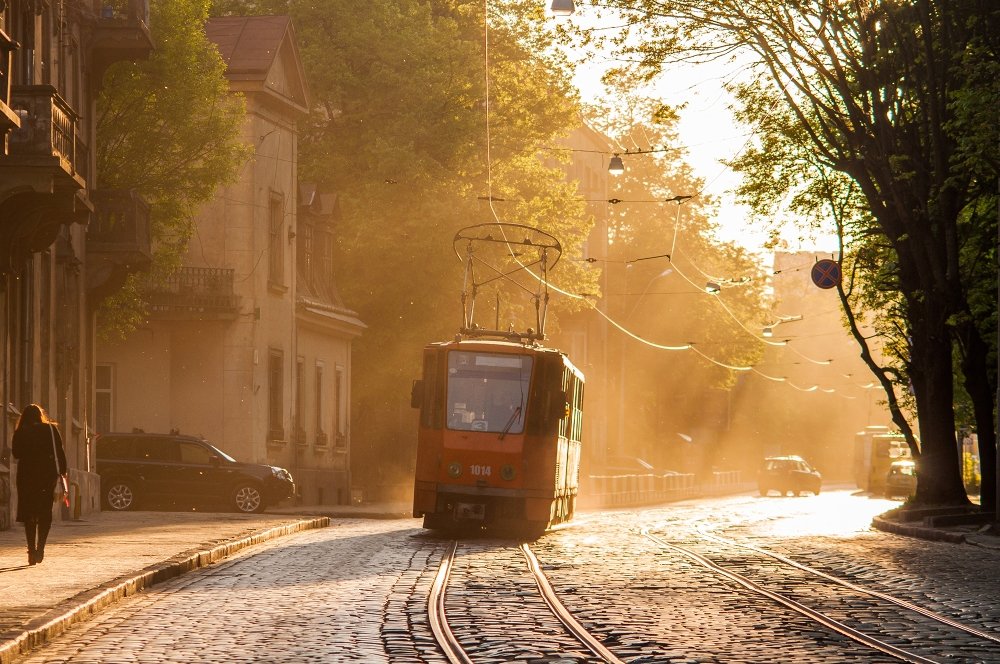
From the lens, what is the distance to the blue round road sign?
35.7 meters

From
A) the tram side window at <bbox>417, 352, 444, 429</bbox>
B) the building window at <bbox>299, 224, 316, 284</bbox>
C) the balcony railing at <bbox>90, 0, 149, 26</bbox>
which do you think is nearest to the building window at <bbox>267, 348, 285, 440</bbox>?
the building window at <bbox>299, 224, 316, 284</bbox>

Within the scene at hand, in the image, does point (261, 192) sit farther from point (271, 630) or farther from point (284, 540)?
point (271, 630)

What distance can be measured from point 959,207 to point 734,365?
48.3 m

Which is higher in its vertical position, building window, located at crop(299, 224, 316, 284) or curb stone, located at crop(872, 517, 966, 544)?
building window, located at crop(299, 224, 316, 284)

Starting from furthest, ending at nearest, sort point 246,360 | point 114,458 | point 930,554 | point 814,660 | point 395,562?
point 246,360
point 114,458
point 930,554
point 395,562
point 814,660

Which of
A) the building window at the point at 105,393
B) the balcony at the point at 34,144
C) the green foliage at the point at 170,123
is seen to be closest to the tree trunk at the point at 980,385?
the green foliage at the point at 170,123

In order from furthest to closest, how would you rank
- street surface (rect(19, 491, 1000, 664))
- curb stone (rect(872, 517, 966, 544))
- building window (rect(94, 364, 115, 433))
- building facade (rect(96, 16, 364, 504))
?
building facade (rect(96, 16, 364, 504)) < building window (rect(94, 364, 115, 433)) < curb stone (rect(872, 517, 966, 544)) < street surface (rect(19, 491, 1000, 664))

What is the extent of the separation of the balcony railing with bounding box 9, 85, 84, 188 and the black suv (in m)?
13.3

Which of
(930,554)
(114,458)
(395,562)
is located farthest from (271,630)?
(114,458)

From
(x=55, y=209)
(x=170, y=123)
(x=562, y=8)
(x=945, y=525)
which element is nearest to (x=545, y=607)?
(x=55, y=209)

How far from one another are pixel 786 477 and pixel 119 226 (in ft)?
139

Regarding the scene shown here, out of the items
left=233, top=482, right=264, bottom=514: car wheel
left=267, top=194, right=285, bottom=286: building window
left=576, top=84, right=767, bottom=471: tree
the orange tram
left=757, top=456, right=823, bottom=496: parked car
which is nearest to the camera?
the orange tram

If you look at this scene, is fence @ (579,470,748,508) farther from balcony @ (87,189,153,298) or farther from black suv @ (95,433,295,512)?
balcony @ (87,189,153,298)

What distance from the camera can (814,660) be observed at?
10609 millimetres
